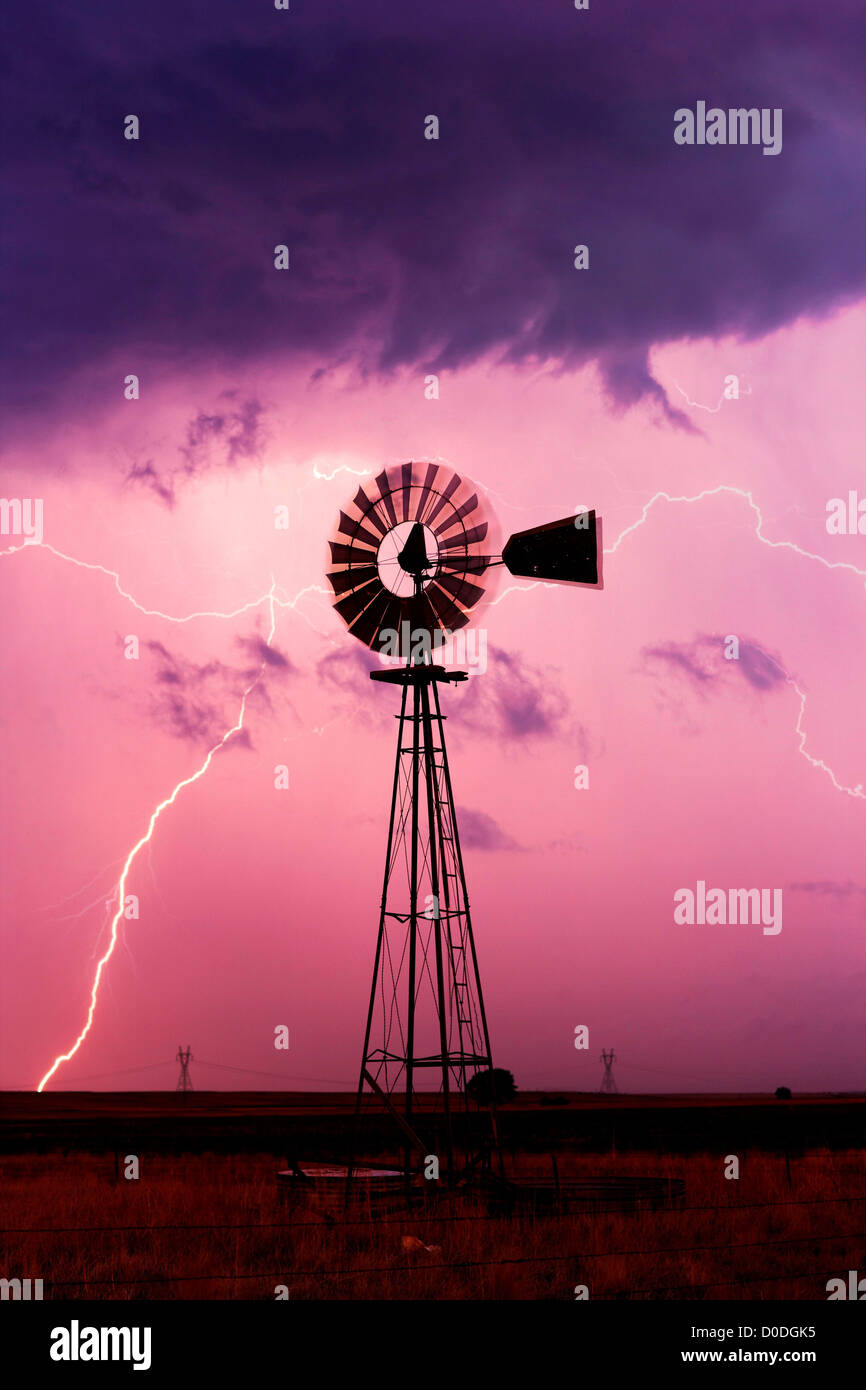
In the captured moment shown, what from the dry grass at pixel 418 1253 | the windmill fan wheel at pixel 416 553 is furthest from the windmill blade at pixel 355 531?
the dry grass at pixel 418 1253

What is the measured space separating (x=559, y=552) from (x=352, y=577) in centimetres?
368

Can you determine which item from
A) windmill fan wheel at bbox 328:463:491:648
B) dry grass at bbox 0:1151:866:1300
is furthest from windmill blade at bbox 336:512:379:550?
dry grass at bbox 0:1151:866:1300

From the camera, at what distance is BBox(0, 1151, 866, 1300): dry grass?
15.2m

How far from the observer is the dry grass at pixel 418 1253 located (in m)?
15.2

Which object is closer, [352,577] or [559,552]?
[559,552]

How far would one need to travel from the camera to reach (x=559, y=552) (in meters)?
20.8

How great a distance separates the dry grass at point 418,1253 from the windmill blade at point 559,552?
9.80 metres

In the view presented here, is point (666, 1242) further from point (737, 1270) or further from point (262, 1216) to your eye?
point (262, 1216)

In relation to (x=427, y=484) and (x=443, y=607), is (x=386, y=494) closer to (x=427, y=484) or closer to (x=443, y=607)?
(x=427, y=484)

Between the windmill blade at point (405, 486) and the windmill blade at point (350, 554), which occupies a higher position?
the windmill blade at point (405, 486)

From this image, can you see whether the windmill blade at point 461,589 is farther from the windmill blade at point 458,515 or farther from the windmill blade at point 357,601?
the windmill blade at point 357,601

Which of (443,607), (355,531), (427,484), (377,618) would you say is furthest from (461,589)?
(355,531)

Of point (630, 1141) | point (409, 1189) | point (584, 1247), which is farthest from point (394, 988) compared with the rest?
point (630, 1141)

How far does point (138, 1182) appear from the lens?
87.0ft
